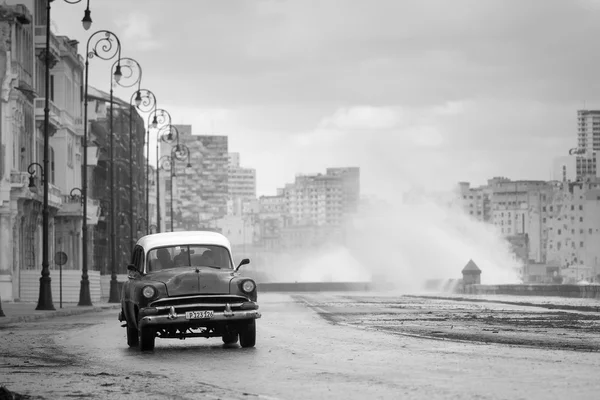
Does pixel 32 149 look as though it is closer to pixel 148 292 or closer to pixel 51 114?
pixel 51 114

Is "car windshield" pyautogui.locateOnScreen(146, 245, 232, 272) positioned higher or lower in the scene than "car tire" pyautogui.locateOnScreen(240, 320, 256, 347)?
higher

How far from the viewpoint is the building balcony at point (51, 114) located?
72750mm

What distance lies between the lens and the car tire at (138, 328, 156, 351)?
21.6 meters

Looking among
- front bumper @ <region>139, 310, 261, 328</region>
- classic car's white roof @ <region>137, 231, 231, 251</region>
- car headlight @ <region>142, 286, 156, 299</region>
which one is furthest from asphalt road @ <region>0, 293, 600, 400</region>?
classic car's white roof @ <region>137, 231, 231, 251</region>

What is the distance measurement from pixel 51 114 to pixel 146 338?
54.4m

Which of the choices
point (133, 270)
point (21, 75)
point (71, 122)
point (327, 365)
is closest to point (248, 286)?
point (133, 270)

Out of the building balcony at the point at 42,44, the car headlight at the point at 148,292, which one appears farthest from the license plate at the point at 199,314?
the building balcony at the point at 42,44

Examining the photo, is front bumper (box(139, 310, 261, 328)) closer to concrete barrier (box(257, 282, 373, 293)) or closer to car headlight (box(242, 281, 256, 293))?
car headlight (box(242, 281, 256, 293))

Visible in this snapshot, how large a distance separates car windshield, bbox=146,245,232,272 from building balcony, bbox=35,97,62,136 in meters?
50.7

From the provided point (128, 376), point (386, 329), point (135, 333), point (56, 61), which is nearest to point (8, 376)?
point (128, 376)

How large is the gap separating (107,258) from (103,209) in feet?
16.0

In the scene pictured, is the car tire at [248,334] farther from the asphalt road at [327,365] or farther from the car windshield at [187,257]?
the car windshield at [187,257]

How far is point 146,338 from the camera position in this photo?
71.0 feet

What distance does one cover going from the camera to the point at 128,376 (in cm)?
1630
